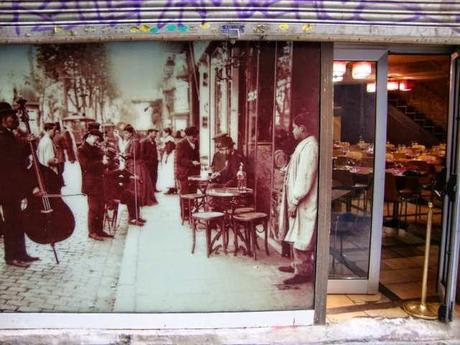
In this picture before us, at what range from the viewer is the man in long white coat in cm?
502

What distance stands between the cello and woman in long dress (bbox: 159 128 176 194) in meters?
1.17

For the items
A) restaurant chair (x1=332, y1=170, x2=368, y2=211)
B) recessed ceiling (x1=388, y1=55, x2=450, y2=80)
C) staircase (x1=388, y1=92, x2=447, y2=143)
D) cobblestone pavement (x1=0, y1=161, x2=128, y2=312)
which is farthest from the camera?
staircase (x1=388, y1=92, x2=447, y2=143)

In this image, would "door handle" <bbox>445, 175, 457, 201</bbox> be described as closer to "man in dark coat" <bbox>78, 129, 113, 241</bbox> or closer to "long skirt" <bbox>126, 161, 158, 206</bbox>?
"long skirt" <bbox>126, 161, 158, 206</bbox>

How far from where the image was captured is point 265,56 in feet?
16.0

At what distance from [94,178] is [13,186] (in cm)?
98

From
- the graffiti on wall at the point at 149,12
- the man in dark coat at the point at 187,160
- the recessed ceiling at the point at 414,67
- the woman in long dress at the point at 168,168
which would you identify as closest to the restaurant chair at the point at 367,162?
the graffiti on wall at the point at 149,12

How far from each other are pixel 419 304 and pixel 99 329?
4203mm

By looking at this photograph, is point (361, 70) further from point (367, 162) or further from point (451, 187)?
point (451, 187)

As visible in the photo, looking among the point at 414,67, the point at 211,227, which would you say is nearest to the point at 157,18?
the point at 211,227

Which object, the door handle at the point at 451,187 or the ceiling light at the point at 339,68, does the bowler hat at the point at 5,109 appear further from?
the door handle at the point at 451,187

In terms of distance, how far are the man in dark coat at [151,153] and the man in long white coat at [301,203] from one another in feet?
5.07

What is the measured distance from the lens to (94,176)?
502 centimetres

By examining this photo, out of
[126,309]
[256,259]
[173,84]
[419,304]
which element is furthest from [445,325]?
[173,84]

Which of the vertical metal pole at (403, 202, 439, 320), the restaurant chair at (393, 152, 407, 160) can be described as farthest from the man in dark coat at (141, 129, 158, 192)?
the restaurant chair at (393, 152, 407, 160)
